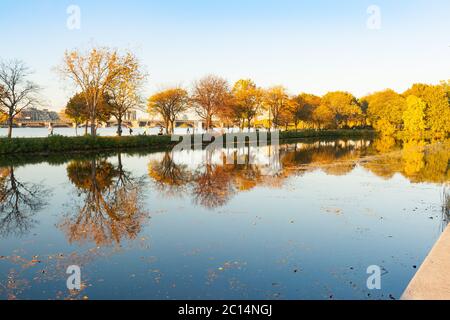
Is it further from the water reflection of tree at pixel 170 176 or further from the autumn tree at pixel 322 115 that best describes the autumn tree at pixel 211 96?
the water reflection of tree at pixel 170 176

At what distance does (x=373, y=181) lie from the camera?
23141mm

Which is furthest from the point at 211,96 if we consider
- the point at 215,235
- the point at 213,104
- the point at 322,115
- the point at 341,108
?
the point at 215,235

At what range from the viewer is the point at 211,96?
234 ft

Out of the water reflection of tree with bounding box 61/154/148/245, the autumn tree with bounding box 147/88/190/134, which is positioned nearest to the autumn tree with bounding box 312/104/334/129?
the autumn tree with bounding box 147/88/190/134

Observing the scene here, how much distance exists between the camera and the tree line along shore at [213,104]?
49.5 meters

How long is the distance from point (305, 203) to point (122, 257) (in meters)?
9.34

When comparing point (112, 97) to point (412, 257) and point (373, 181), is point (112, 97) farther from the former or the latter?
point (412, 257)

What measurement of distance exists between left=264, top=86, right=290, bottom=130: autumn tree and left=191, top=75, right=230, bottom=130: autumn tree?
1087 centimetres

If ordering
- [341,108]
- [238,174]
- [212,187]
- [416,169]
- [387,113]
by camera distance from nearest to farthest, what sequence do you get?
[212,187], [238,174], [416,169], [387,113], [341,108]

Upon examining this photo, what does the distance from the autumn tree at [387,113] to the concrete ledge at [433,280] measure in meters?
97.3

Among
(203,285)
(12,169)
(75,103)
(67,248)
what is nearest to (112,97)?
(75,103)

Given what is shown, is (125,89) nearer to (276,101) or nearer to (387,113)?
(276,101)

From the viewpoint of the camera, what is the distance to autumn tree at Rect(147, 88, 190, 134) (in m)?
72.6

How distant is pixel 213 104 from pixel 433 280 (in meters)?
65.0
